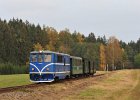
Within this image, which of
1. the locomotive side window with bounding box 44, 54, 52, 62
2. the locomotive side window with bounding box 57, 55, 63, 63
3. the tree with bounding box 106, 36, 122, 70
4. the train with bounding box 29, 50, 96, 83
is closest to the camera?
the train with bounding box 29, 50, 96, 83

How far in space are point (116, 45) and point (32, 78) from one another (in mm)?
140044

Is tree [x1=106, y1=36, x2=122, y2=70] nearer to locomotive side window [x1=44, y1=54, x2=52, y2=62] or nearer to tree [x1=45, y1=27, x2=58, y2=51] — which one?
tree [x1=45, y1=27, x2=58, y2=51]

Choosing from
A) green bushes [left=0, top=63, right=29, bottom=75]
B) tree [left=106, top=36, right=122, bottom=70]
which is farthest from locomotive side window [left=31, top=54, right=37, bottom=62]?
tree [left=106, top=36, right=122, bottom=70]

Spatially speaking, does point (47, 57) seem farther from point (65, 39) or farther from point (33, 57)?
point (65, 39)

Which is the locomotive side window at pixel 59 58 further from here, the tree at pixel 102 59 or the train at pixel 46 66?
the tree at pixel 102 59

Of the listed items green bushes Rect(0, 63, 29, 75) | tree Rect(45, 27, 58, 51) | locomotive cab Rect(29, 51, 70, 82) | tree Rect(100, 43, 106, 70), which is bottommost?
locomotive cab Rect(29, 51, 70, 82)

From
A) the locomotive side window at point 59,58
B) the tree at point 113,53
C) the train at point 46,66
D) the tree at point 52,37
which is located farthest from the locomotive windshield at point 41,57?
the tree at point 113,53

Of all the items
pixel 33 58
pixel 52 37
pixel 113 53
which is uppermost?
pixel 52 37

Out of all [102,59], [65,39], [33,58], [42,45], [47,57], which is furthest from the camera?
[65,39]

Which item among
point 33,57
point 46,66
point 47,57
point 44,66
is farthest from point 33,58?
point 46,66

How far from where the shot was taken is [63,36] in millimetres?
175000

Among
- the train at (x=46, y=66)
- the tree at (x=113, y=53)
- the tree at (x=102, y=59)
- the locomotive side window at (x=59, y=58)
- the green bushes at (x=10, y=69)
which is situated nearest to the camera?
the train at (x=46, y=66)


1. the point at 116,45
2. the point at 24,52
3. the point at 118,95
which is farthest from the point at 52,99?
the point at 116,45

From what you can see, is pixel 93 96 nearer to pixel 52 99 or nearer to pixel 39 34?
pixel 52 99
